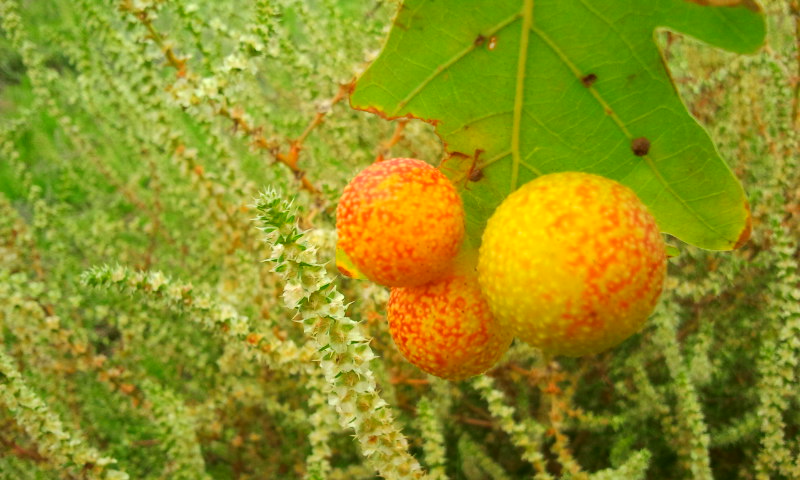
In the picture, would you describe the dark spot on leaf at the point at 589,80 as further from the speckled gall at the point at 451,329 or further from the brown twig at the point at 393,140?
the brown twig at the point at 393,140

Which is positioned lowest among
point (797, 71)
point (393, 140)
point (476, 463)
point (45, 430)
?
point (476, 463)

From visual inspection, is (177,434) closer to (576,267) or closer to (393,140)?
(393,140)

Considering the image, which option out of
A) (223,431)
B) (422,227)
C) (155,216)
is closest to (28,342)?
(223,431)

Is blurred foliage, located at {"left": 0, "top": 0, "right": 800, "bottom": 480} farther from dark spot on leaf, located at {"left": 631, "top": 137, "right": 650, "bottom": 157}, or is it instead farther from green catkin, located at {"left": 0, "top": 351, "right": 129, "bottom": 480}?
dark spot on leaf, located at {"left": 631, "top": 137, "right": 650, "bottom": 157}

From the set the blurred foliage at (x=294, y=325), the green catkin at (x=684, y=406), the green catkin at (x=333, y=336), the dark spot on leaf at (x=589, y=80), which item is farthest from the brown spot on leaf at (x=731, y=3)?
the green catkin at (x=684, y=406)

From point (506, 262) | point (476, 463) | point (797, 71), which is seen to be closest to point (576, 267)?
point (506, 262)

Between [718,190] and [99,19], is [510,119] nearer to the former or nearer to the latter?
[718,190]
